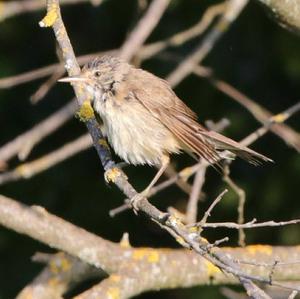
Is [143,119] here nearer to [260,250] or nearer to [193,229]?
[260,250]

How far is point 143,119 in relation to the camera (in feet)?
18.0

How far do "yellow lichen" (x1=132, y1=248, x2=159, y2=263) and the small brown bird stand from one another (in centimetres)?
34

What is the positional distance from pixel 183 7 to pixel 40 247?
80.8 inches

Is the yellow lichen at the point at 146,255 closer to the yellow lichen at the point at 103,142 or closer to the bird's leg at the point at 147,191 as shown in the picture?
the bird's leg at the point at 147,191

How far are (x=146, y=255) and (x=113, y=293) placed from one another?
1.31 feet

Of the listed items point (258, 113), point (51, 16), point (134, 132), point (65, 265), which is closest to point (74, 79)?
point (51, 16)

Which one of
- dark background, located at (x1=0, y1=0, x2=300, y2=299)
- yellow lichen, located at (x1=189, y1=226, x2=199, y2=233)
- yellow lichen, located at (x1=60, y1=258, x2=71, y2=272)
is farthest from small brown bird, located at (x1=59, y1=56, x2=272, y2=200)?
dark background, located at (x1=0, y1=0, x2=300, y2=299)

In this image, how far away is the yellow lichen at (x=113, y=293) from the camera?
507 cm

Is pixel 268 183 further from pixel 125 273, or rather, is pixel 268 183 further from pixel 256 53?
pixel 125 273

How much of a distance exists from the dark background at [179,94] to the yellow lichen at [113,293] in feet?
6.55

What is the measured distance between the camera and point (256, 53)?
735 centimetres

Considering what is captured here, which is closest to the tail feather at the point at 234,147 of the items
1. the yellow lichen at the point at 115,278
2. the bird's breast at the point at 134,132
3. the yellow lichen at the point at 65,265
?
the bird's breast at the point at 134,132

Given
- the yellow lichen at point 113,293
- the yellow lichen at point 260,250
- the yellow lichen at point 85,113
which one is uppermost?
the yellow lichen at point 85,113

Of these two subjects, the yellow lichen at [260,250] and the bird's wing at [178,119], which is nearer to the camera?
the bird's wing at [178,119]
